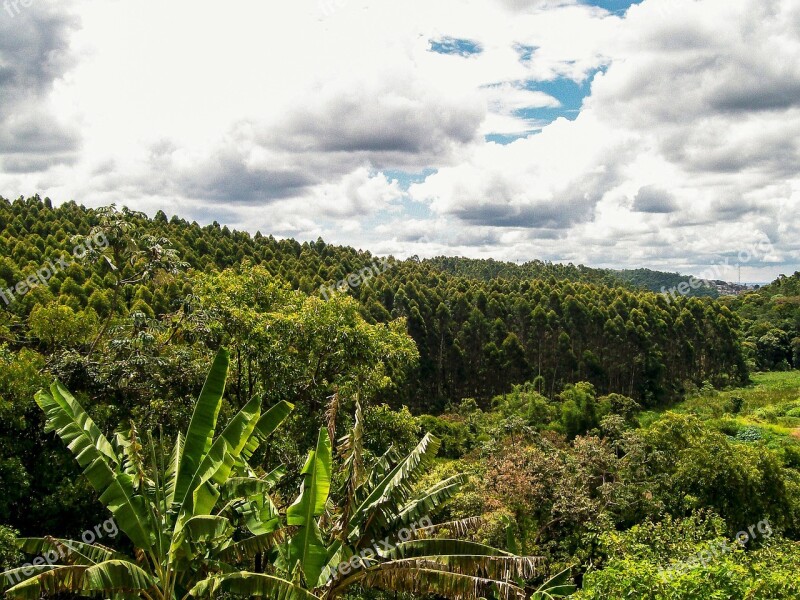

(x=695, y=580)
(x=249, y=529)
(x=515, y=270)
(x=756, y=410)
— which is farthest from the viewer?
(x=515, y=270)

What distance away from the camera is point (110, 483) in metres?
7.57

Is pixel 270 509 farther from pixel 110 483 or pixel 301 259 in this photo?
pixel 301 259

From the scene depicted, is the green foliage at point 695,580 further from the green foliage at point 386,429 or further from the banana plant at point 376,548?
the green foliage at point 386,429

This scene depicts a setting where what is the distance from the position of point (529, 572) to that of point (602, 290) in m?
59.8

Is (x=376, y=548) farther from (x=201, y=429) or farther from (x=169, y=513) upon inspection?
(x=201, y=429)

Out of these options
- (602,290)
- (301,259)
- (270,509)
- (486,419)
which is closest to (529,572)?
(270,509)

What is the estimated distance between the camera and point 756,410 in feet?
147

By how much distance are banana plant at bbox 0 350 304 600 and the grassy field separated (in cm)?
3031

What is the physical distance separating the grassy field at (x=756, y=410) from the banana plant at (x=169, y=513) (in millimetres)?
30310

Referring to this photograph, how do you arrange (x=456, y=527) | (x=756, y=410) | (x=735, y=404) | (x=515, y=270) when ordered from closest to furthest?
(x=456, y=527) → (x=756, y=410) → (x=735, y=404) → (x=515, y=270)

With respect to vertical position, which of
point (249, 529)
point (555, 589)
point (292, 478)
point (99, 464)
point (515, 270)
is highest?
point (515, 270)

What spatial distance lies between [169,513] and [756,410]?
47.7 metres

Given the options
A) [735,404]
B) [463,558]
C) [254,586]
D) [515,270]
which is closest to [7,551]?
[254,586]

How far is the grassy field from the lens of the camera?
36522 mm
